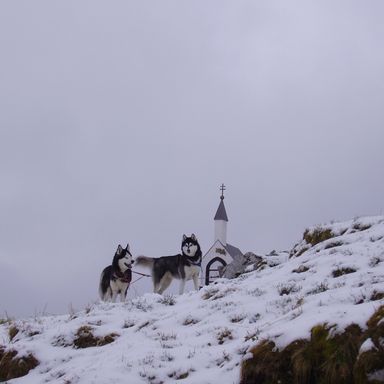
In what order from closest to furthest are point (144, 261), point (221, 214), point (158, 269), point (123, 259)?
point (123, 259)
point (158, 269)
point (144, 261)
point (221, 214)

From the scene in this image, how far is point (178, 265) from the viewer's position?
17531 mm

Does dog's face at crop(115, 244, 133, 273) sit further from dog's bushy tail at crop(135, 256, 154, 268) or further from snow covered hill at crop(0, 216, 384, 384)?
snow covered hill at crop(0, 216, 384, 384)

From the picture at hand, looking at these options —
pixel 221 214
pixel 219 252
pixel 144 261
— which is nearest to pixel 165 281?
pixel 144 261

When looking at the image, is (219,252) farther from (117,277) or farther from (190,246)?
(117,277)

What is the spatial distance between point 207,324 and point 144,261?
9.61m

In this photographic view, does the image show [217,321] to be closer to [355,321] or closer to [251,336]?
[251,336]

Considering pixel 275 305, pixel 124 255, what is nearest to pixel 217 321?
pixel 275 305

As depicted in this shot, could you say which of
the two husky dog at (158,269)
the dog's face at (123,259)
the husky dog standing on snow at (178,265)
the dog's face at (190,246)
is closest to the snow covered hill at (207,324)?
the two husky dog at (158,269)

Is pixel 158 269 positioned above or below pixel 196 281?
above

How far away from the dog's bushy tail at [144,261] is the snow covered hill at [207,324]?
5.46 metres

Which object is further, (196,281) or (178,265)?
(178,265)

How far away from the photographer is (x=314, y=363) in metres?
5.90

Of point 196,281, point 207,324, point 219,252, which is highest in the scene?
point 219,252

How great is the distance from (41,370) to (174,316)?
2.49m
